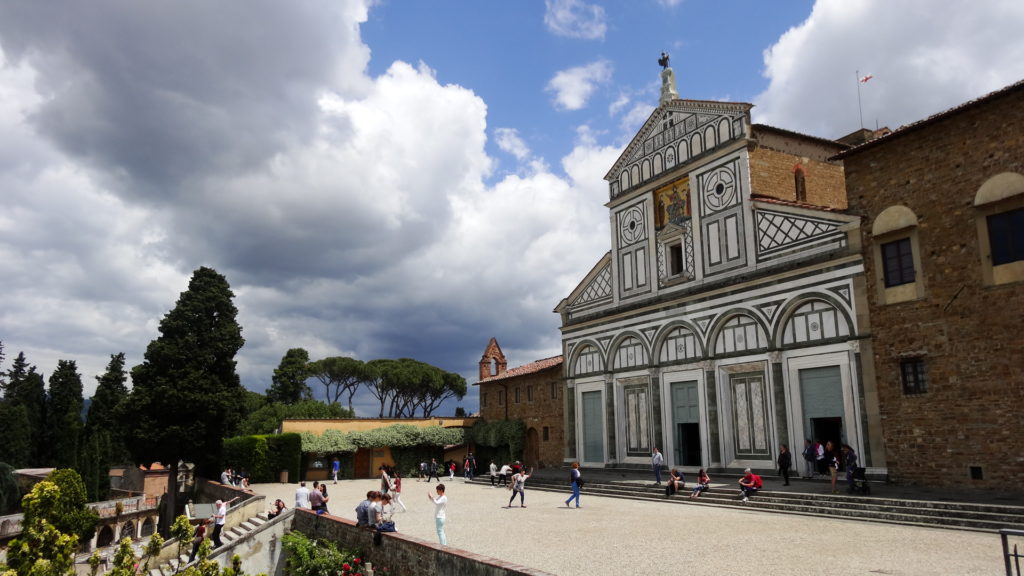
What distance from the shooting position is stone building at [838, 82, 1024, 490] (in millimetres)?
16125

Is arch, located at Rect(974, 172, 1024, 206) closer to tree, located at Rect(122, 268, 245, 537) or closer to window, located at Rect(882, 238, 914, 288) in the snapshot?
window, located at Rect(882, 238, 914, 288)

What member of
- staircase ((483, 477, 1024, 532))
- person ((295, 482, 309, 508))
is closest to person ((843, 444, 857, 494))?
staircase ((483, 477, 1024, 532))

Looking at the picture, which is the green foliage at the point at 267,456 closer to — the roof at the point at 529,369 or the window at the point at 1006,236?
the roof at the point at 529,369

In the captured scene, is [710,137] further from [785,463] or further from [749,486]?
[749,486]

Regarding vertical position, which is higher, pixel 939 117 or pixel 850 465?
pixel 939 117

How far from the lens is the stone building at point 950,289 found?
16125mm

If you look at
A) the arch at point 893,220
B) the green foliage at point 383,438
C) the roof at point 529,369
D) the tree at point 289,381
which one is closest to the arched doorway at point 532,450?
the roof at point 529,369

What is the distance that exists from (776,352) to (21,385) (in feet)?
162

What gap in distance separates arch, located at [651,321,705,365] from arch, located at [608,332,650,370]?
2.46 feet

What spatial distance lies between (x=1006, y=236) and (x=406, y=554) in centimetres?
1580

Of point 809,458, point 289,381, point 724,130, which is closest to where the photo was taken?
point 809,458

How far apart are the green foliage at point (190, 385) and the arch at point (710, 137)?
76.1ft

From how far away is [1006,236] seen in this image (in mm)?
16359

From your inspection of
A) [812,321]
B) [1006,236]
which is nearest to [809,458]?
[812,321]
